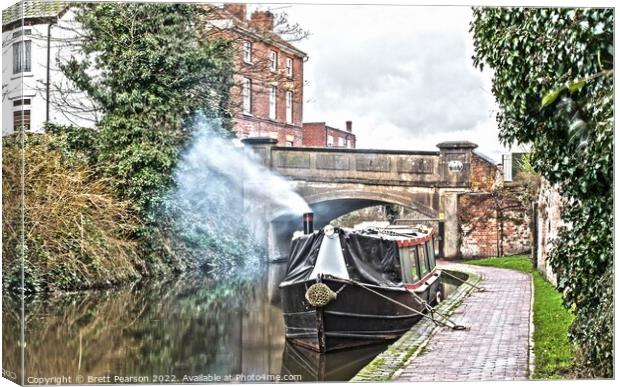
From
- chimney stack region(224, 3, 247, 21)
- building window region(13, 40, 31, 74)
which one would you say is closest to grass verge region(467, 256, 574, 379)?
chimney stack region(224, 3, 247, 21)

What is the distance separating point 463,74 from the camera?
23.3 ft

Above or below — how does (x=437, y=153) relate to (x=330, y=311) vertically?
above

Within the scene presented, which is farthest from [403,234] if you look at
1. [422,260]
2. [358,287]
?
[358,287]

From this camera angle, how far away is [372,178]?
7.61 metres

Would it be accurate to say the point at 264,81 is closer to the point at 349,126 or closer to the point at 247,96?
the point at 247,96

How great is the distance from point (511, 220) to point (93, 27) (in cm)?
382

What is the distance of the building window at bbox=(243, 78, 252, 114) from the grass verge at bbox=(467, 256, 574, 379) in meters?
2.48

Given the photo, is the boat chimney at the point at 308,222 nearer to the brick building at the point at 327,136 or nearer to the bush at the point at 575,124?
the brick building at the point at 327,136

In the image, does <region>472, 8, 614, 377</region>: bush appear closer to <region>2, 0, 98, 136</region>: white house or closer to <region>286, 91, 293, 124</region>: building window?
<region>286, 91, 293, 124</region>: building window

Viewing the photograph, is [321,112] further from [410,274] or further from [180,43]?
[410,274]

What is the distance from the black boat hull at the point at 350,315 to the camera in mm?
8852

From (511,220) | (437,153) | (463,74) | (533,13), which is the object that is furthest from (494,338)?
(533,13)

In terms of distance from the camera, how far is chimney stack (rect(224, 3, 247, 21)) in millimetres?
6848

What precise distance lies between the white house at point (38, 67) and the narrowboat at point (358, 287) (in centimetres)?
260
